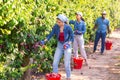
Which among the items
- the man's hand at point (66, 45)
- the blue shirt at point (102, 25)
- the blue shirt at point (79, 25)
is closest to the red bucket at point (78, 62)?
the blue shirt at point (79, 25)

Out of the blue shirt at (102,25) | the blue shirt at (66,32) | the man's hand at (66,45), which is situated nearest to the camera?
the blue shirt at (66,32)

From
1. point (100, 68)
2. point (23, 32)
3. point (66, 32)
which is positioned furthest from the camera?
point (100, 68)

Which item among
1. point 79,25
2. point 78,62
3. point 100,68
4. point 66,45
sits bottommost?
point 100,68

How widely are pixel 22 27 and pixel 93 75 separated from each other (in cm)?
382

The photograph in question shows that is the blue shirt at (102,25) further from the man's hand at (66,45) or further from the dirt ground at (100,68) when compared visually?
the man's hand at (66,45)

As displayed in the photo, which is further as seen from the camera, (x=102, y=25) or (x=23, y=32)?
(x=102, y=25)

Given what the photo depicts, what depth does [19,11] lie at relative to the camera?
6715 millimetres

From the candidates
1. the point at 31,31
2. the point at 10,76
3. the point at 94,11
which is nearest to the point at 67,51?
the point at 31,31

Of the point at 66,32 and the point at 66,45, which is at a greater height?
the point at 66,32

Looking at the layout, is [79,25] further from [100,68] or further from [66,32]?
[66,32]

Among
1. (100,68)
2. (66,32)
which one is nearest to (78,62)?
(100,68)

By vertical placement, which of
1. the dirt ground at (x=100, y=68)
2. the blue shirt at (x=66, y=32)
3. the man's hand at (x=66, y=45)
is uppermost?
the blue shirt at (x=66, y=32)

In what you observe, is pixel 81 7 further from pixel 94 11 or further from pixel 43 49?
pixel 43 49

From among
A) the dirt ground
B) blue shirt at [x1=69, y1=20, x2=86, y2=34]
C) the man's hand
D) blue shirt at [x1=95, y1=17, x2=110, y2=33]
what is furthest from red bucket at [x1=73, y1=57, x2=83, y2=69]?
blue shirt at [x1=95, y1=17, x2=110, y2=33]
